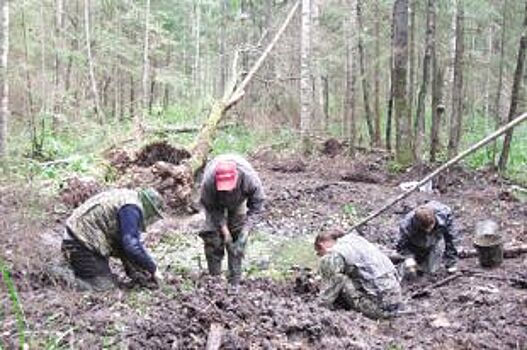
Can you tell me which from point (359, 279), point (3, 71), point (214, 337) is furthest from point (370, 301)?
point (3, 71)

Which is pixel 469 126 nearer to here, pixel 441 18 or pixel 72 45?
pixel 441 18

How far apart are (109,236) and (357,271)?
8.57 feet

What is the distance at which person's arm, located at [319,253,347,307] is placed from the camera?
638 centimetres

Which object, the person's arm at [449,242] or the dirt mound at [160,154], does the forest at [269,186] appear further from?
the person's arm at [449,242]

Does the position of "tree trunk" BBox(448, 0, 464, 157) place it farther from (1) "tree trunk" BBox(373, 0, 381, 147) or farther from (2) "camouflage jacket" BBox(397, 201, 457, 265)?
(2) "camouflage jacket" BBox(397, 201, 457, 265)

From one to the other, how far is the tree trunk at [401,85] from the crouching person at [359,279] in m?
9.16

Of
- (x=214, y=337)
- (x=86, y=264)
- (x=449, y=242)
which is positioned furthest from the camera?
(x=449, y=242)

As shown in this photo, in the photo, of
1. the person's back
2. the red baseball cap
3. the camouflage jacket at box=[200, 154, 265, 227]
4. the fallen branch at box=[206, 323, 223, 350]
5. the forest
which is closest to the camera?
the fallen branch at box=[206, 323, 223, 350]

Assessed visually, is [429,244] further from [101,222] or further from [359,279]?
[101,222]

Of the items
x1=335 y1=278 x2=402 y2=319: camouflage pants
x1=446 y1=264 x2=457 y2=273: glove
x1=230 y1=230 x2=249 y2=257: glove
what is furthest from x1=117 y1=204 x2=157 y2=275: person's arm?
x1=446 y1=264 x2=457 y2=273: glove

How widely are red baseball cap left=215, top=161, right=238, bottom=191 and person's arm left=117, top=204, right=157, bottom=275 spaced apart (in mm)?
950

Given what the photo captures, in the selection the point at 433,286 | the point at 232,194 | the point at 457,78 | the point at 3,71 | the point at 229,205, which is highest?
the point at 457,78

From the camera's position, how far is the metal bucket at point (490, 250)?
834 cm

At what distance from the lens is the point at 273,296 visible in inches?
265
